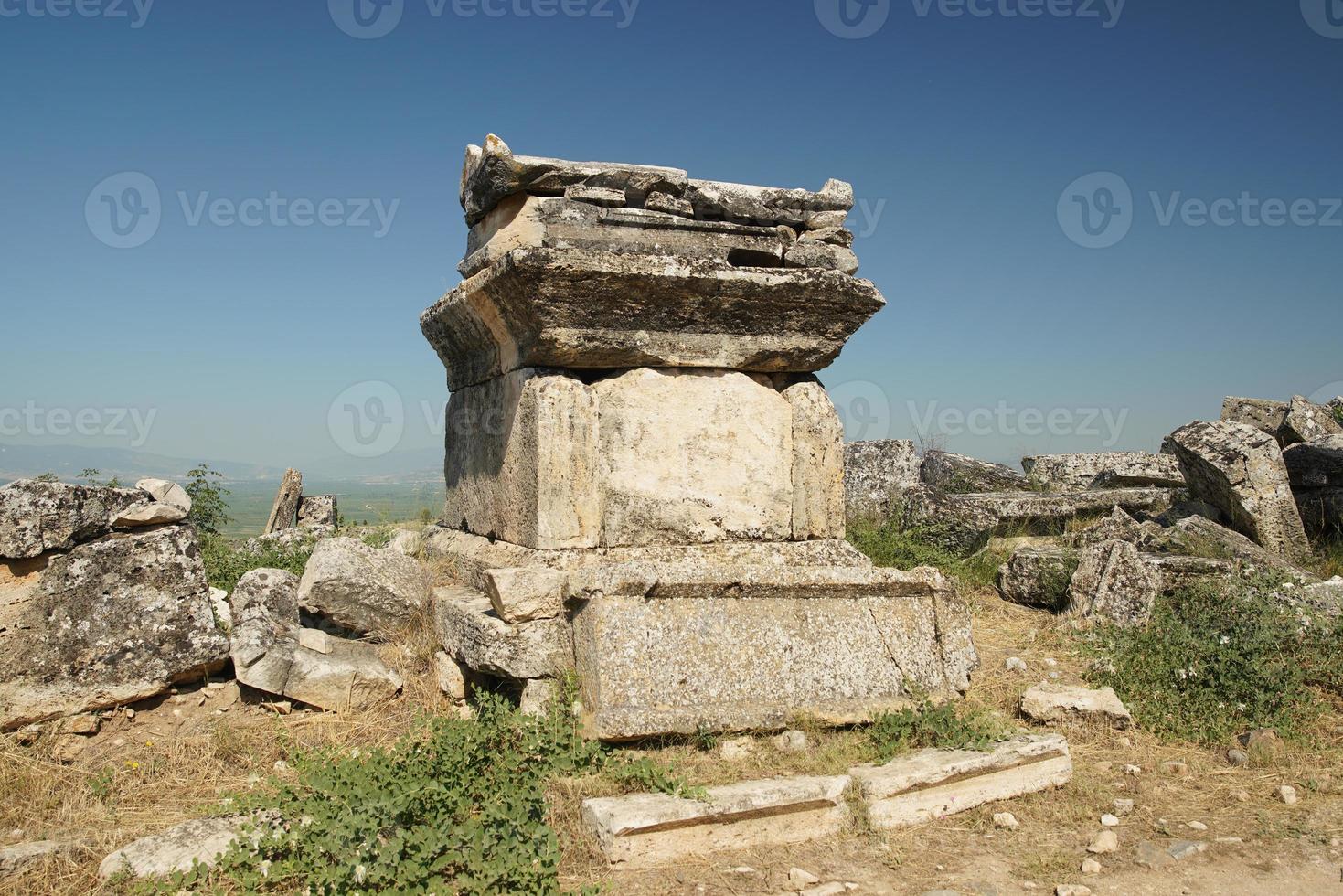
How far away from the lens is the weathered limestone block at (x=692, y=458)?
460 cm

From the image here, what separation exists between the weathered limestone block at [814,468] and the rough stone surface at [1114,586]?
1.87 m

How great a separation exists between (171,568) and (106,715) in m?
0.64

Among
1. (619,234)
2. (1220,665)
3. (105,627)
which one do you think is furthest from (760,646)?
(105,627)

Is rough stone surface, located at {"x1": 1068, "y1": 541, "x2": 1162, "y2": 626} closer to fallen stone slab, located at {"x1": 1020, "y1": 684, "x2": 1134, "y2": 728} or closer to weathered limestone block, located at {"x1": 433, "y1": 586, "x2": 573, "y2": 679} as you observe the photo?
fallen stone slab, located at {"x1": 1020, "y1": 684, "x2": 1134, "y2": 728}

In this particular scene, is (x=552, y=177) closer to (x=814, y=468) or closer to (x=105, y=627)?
(x=814, y=468)

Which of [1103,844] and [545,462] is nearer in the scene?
[1103,844]

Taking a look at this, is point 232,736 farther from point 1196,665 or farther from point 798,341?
point 1196,665

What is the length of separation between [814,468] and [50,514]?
11.5 ft

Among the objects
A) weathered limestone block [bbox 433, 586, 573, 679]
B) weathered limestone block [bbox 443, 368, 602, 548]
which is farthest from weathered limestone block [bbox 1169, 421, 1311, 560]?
weathered limestone block [bbox 433, 586, 573, 679]

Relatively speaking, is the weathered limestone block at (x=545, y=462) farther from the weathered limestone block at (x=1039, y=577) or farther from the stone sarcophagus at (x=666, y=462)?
the weathered limestone block at (x=1039, y=577)

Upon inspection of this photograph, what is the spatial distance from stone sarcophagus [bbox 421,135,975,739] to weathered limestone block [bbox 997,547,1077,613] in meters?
2.03

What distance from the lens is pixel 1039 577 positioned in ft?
20.7

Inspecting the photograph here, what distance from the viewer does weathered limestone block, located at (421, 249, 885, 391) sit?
14.0ft

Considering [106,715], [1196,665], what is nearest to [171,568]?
[106,715]
